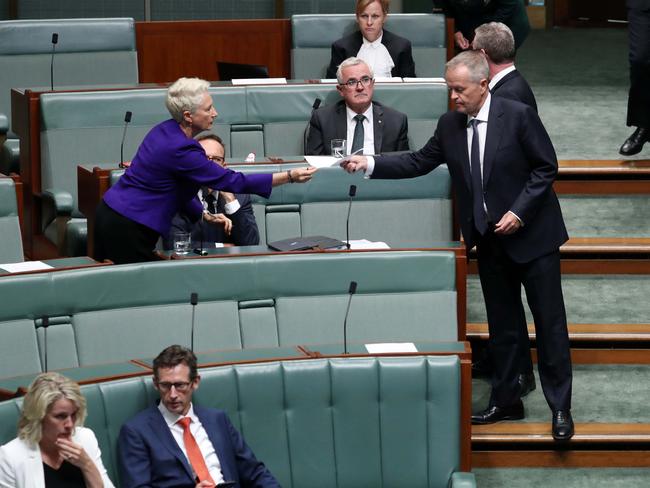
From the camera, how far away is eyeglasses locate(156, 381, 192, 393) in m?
2.46

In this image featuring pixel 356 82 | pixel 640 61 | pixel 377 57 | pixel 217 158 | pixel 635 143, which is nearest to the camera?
pixel 217 158

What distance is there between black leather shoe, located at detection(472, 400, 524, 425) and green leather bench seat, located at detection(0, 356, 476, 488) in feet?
1.49

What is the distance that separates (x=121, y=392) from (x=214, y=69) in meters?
2.76

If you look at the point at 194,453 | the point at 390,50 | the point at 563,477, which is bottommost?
the point at 563,477

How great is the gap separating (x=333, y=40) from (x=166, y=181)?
1783 mm

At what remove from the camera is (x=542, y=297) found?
299 centimetres

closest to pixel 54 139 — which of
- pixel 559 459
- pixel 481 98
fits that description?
pixel 481 98

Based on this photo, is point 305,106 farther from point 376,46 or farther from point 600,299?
point 600,299

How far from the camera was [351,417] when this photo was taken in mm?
2658

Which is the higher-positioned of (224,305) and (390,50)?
(390,50)

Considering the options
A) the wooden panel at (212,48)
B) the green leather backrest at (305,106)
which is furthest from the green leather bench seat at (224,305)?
the wooden panel at (212,48)

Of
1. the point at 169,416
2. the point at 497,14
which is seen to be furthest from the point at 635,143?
the point at 169,416

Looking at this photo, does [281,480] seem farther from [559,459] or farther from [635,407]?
[635,407]

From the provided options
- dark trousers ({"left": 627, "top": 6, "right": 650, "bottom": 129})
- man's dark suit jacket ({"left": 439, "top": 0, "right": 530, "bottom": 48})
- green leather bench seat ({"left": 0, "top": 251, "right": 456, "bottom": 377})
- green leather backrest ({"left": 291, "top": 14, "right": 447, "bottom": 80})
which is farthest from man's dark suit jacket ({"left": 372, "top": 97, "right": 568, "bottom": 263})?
green leather backrest ({"left": 291, "top": 14, "right": 447, "bottom": 80})
